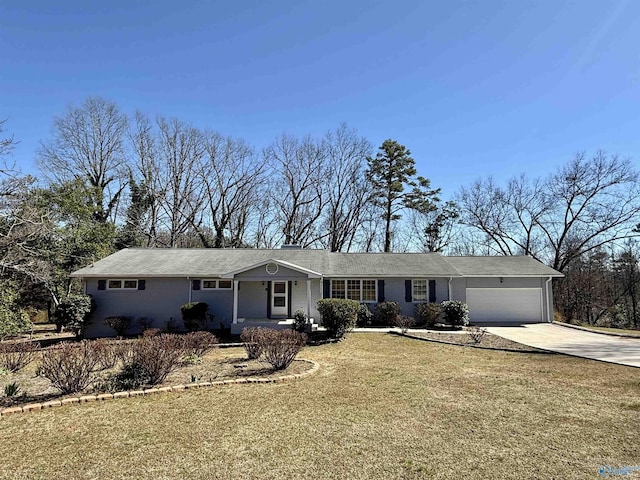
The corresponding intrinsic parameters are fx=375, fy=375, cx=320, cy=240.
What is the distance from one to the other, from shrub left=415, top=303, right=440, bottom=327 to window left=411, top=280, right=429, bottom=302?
0.59 m

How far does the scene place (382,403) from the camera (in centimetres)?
655

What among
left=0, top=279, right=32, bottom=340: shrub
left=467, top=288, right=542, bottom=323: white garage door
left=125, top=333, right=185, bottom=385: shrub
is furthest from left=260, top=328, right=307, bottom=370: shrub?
left=467, top=288, right=542, bottom=323: white garage door

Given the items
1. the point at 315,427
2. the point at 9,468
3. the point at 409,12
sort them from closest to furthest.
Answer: the point at 9,468 < the point at 315,427 < the point at 409,12

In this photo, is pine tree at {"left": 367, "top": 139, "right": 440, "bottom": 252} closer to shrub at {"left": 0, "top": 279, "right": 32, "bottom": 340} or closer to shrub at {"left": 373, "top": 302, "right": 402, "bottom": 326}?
shrub at {"left": 373, "top": 302, "right": 402, "bottom": 326}

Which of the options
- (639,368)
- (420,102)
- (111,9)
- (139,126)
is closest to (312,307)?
(420,102)

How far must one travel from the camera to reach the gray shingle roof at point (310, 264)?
16516 millimetres

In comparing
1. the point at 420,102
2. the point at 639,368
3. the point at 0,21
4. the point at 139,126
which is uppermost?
the point at 139,126

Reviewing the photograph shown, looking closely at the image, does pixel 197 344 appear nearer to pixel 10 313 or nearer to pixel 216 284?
pixel 216 284

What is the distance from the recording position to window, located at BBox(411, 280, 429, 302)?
709 inches

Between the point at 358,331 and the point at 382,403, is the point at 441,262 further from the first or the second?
the point at 382,403

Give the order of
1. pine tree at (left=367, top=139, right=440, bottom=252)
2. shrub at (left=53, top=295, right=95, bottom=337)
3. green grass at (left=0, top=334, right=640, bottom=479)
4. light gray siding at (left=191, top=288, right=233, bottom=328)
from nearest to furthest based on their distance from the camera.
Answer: green grass at (left=0, top=334, right=640, bottom=479), shrub at (left=53, top=295, right=95, bottom=337), light gray siding at (left=191, top=288, right=233, bottom=328), pine tree at (left=367, top=139, right=440, bottom=252)

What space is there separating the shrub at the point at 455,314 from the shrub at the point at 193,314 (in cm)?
1062

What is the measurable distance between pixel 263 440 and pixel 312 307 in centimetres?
1252

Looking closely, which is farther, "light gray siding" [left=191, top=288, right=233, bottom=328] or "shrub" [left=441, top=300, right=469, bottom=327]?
"shrub" [left=441, top=300, right=469, bottom=327]
